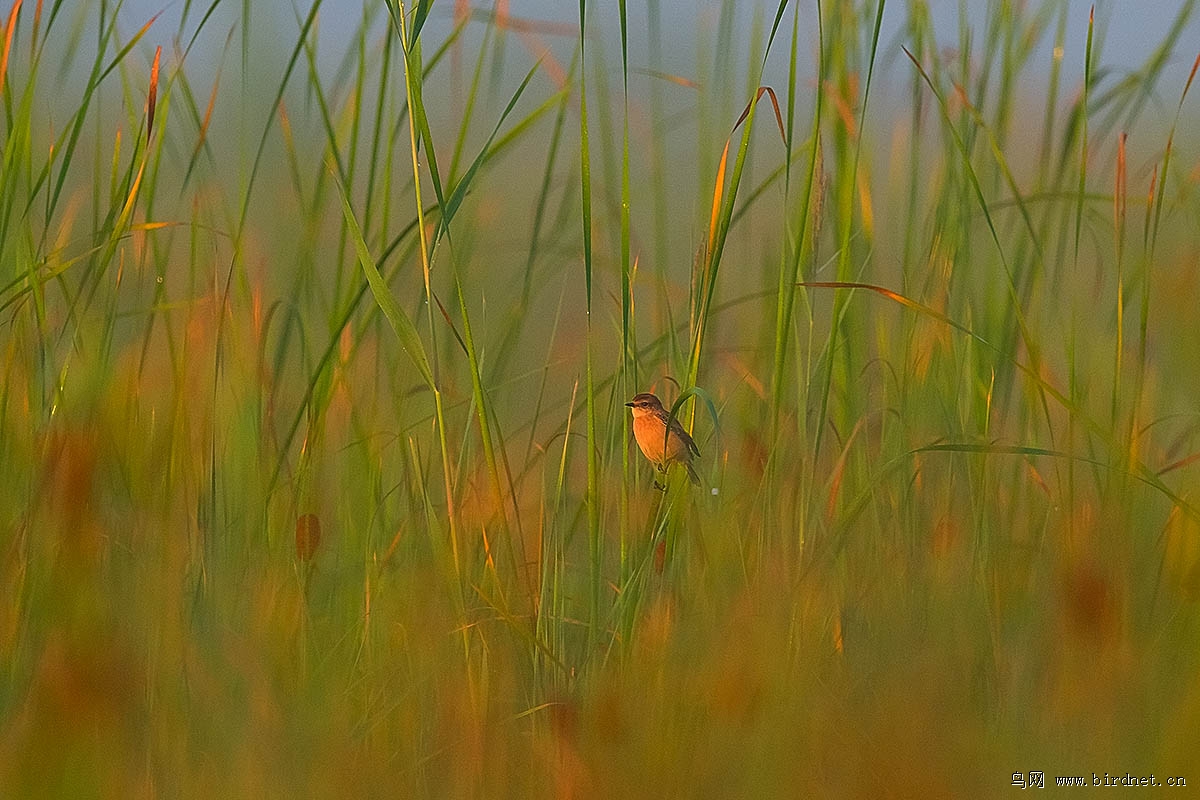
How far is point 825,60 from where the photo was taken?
1543 mm

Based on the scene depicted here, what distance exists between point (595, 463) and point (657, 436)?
77cm

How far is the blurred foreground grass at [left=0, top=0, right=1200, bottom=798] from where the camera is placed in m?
1.22

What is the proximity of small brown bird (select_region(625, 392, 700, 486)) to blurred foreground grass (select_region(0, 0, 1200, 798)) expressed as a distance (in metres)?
0.06

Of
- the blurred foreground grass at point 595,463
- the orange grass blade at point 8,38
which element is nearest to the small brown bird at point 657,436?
the blurred foreground grass at point 595,463

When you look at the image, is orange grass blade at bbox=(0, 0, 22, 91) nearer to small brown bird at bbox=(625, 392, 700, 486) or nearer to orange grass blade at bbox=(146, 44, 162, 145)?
orange grass blade at bbox=(146, 44, 162, 145)

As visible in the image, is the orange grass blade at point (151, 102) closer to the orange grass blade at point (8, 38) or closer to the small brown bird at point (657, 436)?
the orange grass blade at point (8, 38)

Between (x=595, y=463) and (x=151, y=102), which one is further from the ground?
(x=151, y=102)

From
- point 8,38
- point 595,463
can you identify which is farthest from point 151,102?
point 595,463

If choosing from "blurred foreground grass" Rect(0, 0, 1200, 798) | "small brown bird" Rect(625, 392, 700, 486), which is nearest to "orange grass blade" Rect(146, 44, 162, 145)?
"blurred foreground grass" Rect(0, 0, 1200, 798)

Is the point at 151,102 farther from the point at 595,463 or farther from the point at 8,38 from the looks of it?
the point at 595,463

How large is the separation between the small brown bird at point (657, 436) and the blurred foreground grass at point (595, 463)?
0.20 ft

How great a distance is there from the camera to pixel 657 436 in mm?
2115

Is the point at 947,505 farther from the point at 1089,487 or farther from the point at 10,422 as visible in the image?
the point at 10,422

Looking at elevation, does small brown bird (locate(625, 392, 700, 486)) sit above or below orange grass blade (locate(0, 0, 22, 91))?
below
